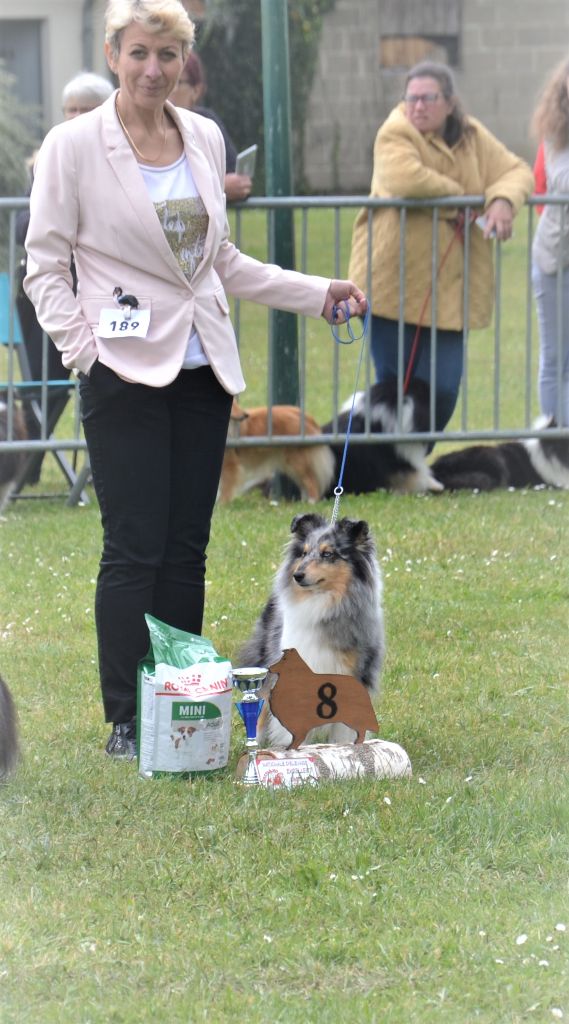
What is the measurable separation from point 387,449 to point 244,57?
42.7ft

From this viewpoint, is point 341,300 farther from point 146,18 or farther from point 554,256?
point 554,256

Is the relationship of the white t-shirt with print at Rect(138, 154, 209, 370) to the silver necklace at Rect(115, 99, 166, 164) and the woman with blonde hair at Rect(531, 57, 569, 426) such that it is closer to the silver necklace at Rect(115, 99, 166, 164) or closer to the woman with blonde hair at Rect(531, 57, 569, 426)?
the silver necklace at Rect(115, 99, 166, 164)

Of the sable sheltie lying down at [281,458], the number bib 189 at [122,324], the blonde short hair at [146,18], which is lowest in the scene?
the sable sheltie lying down at [281,458]

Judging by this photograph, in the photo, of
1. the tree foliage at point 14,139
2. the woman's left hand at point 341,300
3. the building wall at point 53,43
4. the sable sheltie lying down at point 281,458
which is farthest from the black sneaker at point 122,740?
the building wall at point 53,43

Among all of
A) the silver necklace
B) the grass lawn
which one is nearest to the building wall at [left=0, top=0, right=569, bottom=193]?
the grass lawn

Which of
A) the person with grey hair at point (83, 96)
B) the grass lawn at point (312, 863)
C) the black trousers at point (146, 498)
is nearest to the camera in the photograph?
the grass lawn at point (312, 863)

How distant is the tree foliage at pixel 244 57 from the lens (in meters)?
18.8

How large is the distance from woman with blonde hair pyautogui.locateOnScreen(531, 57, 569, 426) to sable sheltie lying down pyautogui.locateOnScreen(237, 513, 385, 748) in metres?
3.88

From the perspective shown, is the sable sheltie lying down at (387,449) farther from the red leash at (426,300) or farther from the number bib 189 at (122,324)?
the number bib 189 at (122,324)

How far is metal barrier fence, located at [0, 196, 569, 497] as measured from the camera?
7312mm

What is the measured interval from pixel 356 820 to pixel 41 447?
4.23 m

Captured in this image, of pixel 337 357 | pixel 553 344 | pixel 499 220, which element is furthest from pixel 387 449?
pixel 499 220

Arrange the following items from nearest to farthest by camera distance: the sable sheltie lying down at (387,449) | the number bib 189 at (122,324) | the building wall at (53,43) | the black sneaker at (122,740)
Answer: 1. the number bib 189 at (122,324)
2. the black sneaker at (122,740)
3. the sable sheltie lying down at (387,449)
4. the building wall at (53,43)

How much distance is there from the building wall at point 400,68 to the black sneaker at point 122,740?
1790 centimetres
